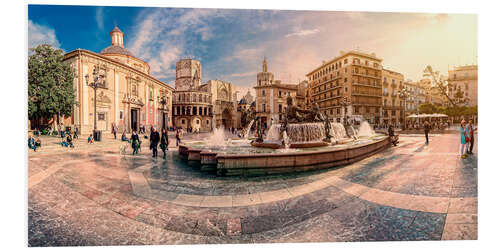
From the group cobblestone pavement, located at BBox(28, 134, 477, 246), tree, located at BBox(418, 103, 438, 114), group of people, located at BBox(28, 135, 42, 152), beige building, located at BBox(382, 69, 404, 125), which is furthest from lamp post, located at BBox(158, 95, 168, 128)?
tree, located at BBox(418, 103, 438, 114)

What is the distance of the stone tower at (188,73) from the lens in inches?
113

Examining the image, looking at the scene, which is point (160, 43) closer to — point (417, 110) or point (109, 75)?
point (109, 75)

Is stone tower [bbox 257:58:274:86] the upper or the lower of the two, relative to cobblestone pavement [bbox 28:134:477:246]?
upper

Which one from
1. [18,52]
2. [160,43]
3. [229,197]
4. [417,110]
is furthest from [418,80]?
[18,52]

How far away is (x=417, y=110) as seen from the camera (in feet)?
13.1

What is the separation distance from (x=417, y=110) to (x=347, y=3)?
3.41 metres

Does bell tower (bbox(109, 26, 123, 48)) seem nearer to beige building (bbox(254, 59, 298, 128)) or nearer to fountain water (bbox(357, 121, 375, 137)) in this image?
beige building (bbox(254, 59, 298, 128))

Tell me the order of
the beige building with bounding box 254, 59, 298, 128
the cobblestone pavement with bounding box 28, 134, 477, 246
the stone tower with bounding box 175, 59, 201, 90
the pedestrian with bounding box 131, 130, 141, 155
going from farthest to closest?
the beige building with bounding box 254, 59, 298, 128
the pedestrian with bounding box 131, 130, 141, 155
the stone tower with bounding box 175, 59, 201, 90
the cobblestone pavement with bounding box 28, 134, 477, 246

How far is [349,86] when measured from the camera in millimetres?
4031

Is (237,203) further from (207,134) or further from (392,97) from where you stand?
(392,97)

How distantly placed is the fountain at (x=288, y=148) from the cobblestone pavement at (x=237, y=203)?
0.61 ft

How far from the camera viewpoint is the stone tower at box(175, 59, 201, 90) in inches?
113

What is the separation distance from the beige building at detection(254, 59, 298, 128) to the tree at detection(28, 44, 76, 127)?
10.9ft

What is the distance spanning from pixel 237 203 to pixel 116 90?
→ 3.20m
